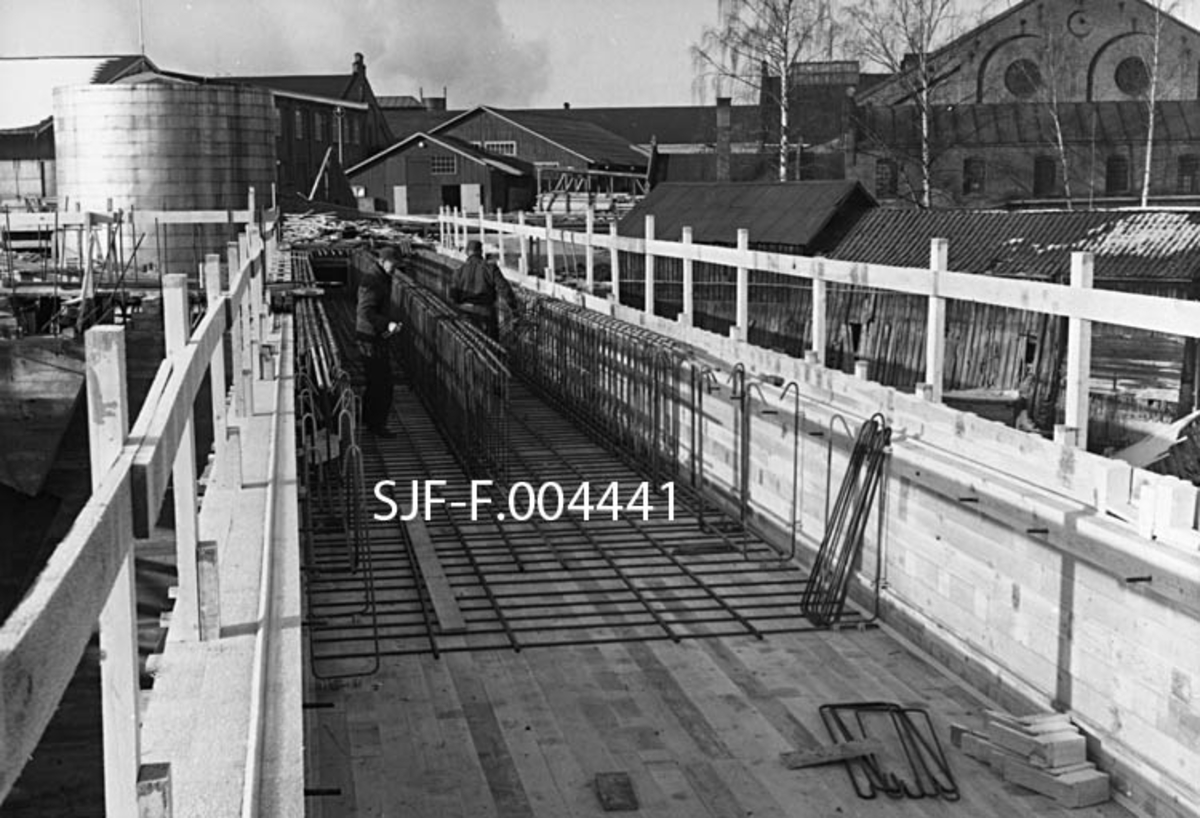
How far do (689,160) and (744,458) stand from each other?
43.8 meters

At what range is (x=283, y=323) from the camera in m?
13.5

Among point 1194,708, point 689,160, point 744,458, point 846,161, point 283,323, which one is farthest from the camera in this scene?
point 689,160

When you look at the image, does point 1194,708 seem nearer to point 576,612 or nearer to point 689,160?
point 576,612

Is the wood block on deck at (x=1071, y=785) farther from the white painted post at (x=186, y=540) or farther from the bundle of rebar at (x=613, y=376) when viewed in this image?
the bundle of rebar at (x=613, y=376)

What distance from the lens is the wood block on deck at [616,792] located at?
5.55 metres

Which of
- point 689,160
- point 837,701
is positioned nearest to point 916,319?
point 837,701

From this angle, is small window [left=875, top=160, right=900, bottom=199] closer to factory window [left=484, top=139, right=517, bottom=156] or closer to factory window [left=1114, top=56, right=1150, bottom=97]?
factory window [left=1114, top=56, right=1150, bottom=97]

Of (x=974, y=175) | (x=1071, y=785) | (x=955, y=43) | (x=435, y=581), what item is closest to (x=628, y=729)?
(x=1071, y=785)

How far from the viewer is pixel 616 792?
565 centimetres

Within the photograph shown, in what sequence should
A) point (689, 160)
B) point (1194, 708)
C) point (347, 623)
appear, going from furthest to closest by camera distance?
1. point (689, 160)
2. point (347, 623)
3. point (1194, 708)

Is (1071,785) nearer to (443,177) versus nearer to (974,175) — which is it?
(974,175)

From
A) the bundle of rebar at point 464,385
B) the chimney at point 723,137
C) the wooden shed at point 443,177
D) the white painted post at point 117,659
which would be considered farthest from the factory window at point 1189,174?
the white painted post at point 117,659

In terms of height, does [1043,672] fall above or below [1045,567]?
below

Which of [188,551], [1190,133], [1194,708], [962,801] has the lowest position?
[962,801]
